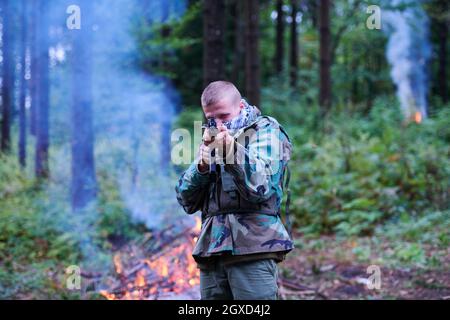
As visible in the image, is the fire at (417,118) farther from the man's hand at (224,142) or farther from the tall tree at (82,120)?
the man's hand at (224,142)

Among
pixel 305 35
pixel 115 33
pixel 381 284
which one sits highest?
pixel 305 35

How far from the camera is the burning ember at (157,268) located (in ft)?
21.4

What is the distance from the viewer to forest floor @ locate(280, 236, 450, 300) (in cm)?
676

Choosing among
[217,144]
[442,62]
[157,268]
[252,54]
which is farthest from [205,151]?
[442,62]

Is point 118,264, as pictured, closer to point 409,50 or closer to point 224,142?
point 224,142

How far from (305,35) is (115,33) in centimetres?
1973

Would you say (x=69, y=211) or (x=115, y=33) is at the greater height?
(x=115, y=33)

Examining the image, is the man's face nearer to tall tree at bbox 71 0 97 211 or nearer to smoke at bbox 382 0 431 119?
tall tree at bbox 71 0 97 211

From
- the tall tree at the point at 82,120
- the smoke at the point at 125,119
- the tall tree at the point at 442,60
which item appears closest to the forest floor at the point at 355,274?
the smoke at the point at 125,119

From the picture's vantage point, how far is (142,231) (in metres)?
9.80

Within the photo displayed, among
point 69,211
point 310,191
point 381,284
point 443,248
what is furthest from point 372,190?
point 69,211

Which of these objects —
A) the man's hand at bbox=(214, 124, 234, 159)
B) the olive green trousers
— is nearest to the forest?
the man's hand at bbox=(214, 124, 234, 159)
